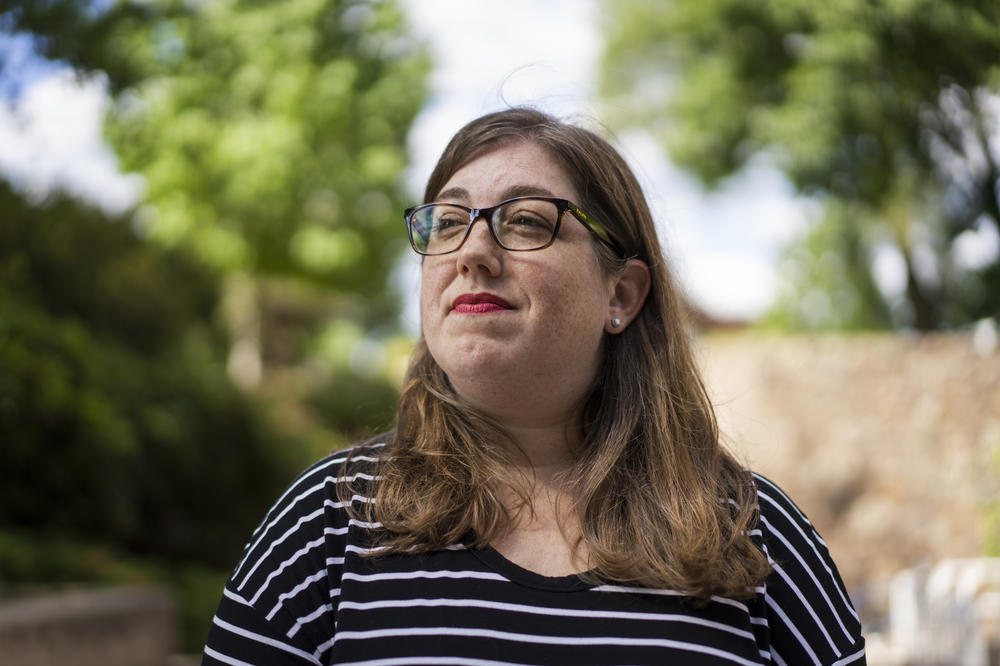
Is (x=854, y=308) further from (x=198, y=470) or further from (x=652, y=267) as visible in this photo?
(x=652, y=267)

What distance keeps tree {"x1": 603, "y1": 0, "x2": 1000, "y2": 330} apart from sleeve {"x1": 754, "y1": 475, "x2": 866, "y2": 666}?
4.50m

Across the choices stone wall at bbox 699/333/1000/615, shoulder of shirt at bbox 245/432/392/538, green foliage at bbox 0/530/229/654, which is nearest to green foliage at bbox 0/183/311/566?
green foliage at bbox 0/530/229/654

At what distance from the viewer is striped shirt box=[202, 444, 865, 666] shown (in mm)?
1529

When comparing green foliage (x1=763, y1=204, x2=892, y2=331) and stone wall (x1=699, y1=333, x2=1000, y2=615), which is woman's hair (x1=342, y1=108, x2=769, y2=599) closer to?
stone wall (x1=699, y1=333, x2=1000, y2=615)

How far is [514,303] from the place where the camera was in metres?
1.71

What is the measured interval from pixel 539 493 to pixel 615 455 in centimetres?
17

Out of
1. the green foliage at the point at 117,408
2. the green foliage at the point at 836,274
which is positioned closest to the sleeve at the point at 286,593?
the green foliage at the point at 117,408

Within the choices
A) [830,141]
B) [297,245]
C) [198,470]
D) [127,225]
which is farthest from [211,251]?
[830,141]

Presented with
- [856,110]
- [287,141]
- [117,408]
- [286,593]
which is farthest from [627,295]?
[287,141]

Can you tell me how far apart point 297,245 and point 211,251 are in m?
1.53

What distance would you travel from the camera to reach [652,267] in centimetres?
200

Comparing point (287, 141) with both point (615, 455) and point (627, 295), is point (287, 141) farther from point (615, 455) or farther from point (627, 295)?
point (615, 455)

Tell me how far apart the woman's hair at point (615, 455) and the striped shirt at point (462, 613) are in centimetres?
5

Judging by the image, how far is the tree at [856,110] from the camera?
21.4 feet
